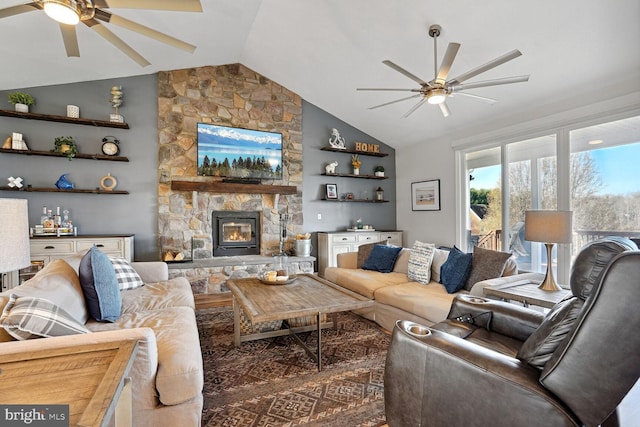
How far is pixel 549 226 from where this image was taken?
7.95 feet

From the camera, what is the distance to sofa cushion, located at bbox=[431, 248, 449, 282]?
3.27m

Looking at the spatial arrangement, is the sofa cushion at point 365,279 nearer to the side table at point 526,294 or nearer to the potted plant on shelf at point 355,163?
the side table at point 526,294

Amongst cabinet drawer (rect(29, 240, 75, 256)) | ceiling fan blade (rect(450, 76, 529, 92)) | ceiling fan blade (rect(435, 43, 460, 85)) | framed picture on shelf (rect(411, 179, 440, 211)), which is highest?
→ ceiling fan blade (rect(435, 43, 460, 85))

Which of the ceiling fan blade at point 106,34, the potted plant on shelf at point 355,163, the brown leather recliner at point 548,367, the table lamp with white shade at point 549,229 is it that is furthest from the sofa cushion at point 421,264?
the ceiling fan blade at point 106,34

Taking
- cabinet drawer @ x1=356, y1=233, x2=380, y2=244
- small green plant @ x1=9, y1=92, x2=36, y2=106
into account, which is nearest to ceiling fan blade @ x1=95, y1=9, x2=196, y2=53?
small green plant @ x1=9, y1=92, x2=36, y2=106

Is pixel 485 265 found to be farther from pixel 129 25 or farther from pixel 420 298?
pixel 129 25

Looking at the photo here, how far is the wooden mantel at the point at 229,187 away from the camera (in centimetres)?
447

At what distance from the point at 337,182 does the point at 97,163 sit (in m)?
3.85

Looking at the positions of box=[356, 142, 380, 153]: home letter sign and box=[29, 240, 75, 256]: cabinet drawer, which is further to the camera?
box=[356, 142, 380, 153]: home letter sign

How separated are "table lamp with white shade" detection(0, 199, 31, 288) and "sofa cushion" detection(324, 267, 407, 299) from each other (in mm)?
2713

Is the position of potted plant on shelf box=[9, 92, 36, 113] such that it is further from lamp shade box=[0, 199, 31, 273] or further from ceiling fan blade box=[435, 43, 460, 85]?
ceiling fan blade box=[435, 43, 460, 85]

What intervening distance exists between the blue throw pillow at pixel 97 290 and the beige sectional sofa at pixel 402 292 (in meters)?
2.16

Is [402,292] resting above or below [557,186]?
below

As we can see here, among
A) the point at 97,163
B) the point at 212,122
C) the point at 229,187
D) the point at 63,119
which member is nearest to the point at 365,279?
the point at 229,187
